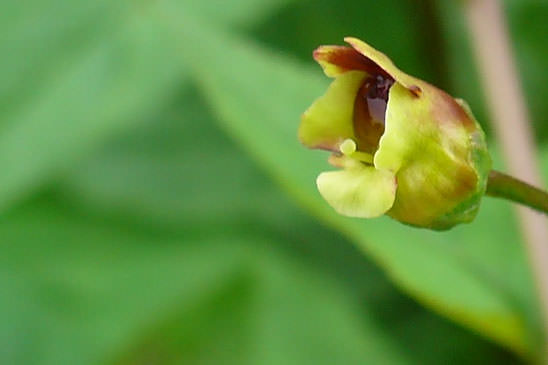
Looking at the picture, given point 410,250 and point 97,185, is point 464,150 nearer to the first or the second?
point 410,250

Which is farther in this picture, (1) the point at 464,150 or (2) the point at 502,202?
(2) the point at 502,202

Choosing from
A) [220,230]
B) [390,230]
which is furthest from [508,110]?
[220,230]

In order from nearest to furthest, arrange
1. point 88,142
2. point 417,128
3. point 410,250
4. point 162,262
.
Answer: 1. point 417,128
2. point 410,250
3. point 88,142
4. point 162,262

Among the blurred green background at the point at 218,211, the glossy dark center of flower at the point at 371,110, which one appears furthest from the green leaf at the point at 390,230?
the glossy dark center of flower at the point at 371,110

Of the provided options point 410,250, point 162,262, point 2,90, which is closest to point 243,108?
point 410,250

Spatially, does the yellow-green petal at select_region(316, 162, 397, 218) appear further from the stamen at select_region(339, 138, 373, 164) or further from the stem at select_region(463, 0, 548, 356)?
the stem at select_region(463, 0, 548, 356)

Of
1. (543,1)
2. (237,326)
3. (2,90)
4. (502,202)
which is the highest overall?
(543,1)

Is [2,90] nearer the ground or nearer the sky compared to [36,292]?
nearer the sky

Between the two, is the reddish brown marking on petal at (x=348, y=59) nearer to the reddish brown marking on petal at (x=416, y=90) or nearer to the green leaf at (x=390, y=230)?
the reddish brown marking on petal at (x=416, y=90)
